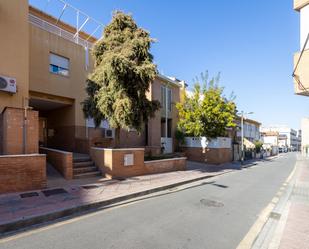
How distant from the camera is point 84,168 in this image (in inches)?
412

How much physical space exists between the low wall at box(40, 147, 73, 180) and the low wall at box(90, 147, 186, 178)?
161 cm

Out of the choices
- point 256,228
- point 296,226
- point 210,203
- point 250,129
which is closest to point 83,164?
point 210,203

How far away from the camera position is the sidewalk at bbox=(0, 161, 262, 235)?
16.8ft

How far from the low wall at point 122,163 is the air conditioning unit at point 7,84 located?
4558 millimetres

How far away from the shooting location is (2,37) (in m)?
9.52

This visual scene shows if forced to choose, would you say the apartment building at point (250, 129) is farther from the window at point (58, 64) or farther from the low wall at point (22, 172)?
the low wall at point (22, 172)

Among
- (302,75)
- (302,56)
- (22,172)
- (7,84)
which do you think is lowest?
(22,172)

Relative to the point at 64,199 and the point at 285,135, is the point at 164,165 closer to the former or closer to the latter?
the point at 64,199

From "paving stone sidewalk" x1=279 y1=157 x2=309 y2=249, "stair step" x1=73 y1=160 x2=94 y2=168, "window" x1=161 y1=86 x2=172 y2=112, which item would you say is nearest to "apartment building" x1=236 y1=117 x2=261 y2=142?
"window" x1=161 y1=86 x2=172 y2=112

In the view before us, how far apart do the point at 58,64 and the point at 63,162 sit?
25.5ft

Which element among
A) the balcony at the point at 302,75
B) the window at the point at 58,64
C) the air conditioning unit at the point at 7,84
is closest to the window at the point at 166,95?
the window at the point at 58,64

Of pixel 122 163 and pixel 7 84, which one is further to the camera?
pixel 122 163

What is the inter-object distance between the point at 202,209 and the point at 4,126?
746 cm

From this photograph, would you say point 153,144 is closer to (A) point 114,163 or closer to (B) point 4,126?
(A) point 114,163
